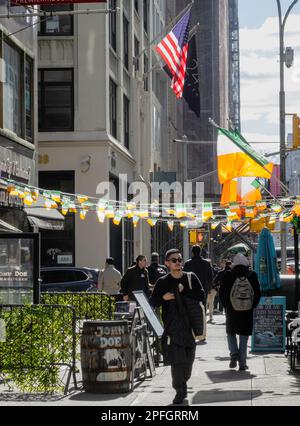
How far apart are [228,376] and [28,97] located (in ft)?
48.1

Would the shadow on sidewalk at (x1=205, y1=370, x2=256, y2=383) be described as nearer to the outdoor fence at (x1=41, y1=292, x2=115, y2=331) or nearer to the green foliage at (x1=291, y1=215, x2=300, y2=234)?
the outdoor fence at (x1=41, y1=292, x2=115, y2=331)

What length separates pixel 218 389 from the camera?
1305 cm

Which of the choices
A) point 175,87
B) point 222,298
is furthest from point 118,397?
point 175,87

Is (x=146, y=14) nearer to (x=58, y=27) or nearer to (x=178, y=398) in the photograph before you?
(x=58, y=27)

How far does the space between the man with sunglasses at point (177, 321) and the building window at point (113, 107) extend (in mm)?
26073

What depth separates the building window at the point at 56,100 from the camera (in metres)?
36.2

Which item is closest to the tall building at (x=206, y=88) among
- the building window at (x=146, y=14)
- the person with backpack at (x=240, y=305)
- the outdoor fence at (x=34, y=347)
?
the building window at (x=146, y=14)

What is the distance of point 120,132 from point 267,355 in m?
23.0

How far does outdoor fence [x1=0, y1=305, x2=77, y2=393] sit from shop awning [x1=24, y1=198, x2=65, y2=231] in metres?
11.7

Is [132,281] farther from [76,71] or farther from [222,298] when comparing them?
[76,71]

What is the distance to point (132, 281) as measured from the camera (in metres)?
19.8

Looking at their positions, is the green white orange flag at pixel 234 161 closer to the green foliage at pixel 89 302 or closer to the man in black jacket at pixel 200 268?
the man in black jacket at pixel 200 268

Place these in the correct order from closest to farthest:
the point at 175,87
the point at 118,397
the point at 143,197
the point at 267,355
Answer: the point at 118,397, the point at 267,355, the point at 175,87, the point at 143,197
